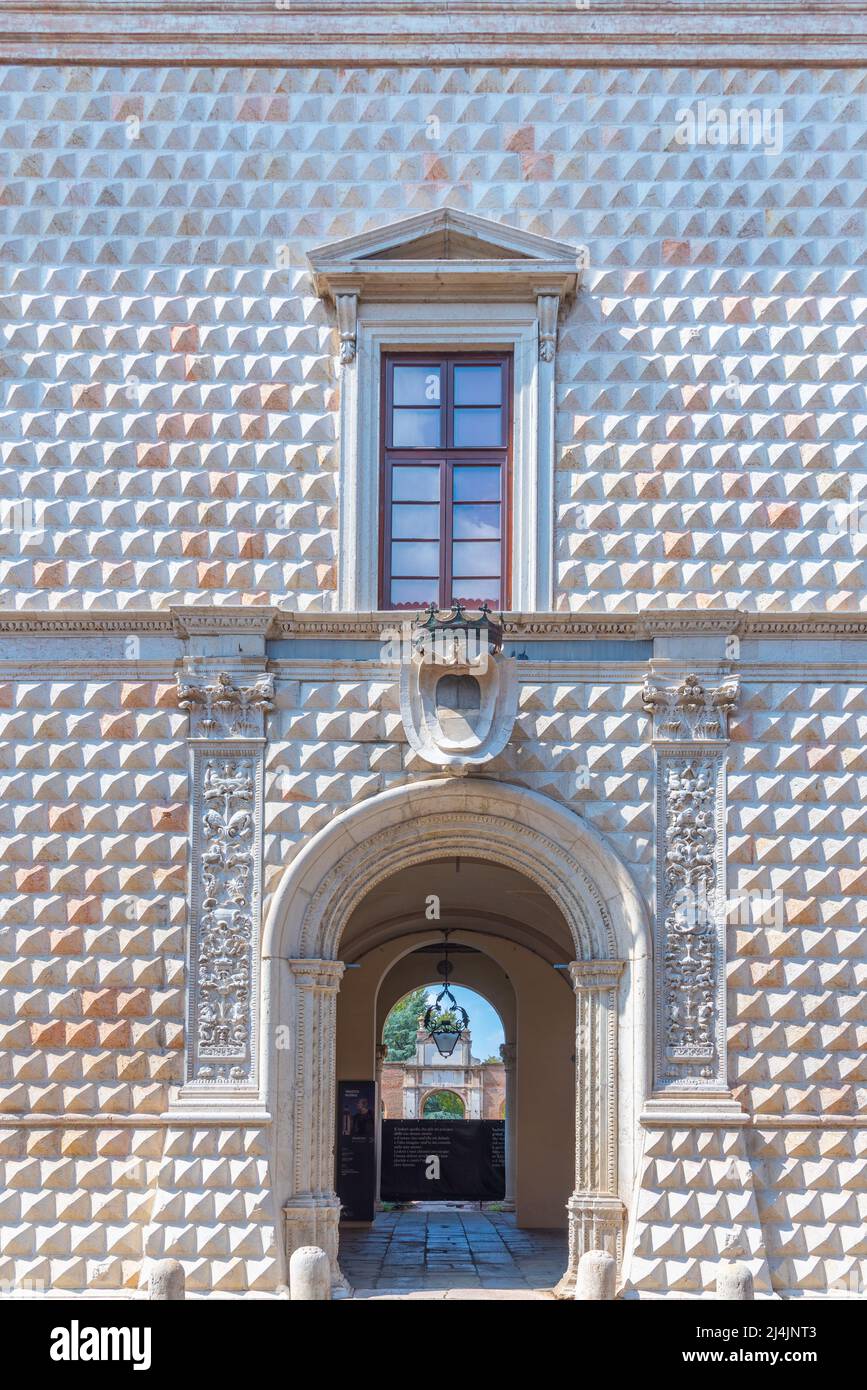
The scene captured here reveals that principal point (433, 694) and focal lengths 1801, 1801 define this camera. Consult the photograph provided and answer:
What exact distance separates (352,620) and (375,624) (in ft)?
0.62

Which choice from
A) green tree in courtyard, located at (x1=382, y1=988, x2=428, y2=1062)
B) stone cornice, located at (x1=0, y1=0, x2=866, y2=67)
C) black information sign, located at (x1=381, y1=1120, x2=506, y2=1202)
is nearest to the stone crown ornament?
stone cornice, located at (x1=0, y1=0, x2=866, y2=67)

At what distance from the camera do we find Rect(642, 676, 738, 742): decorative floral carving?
14531 millimetres

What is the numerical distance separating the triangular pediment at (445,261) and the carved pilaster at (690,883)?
3560 mm

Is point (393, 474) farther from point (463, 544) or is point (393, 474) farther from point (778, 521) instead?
point (778, 521)

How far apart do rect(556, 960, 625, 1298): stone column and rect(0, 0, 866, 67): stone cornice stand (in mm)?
7806

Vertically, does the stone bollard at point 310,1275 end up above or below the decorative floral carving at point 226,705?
below

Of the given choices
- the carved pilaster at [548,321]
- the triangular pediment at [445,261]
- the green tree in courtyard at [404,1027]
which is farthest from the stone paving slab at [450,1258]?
the green tree in courtyard at [404,1027]

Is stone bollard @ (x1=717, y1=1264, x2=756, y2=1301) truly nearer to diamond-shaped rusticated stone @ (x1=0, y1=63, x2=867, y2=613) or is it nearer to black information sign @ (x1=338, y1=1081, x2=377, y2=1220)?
diamond-shaped rusticated stone @ (x1=0, y1=63, x2=867, y2=613)

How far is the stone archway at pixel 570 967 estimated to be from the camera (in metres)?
A: 14.1

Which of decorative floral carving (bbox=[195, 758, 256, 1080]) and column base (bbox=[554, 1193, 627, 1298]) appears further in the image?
decorative floral carving (bbox=[195, 758, 256, 1080])

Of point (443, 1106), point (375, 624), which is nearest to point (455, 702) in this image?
point (375, 624)

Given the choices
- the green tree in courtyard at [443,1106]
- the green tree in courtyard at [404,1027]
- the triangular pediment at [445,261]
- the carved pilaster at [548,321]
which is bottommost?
the green tree in courtyard at [443,1106]

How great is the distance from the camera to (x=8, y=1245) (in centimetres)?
1387

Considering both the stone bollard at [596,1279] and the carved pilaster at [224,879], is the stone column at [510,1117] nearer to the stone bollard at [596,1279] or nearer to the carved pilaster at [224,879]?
the carved pilaster at [224,879]
